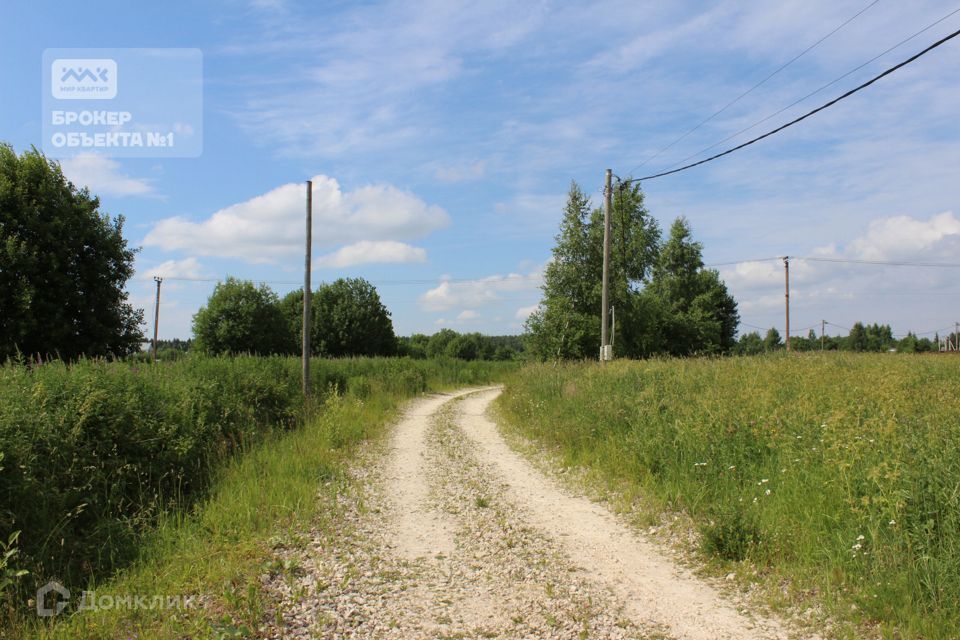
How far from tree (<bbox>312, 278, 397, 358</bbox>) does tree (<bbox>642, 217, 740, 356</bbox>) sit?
31760 mm

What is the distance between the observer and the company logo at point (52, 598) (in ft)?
13.9

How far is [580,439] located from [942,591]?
6627mm

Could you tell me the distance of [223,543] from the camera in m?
5.63

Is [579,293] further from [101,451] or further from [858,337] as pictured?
[858,337]

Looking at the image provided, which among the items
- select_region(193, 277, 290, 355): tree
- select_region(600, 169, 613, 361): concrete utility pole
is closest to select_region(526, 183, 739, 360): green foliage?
select_region(600, 169, 613, 361): concrete utility pole

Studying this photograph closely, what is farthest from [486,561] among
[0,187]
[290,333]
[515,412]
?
[290,333]

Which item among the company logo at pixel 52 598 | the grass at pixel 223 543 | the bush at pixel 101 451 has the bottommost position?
the company logo at pixel 52 598

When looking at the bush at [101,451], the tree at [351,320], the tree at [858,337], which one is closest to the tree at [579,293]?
the bush at [101,451]

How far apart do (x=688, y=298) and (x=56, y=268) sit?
164ft

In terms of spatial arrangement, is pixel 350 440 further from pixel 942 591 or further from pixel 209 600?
pixel 942 591

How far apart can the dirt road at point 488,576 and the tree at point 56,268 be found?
44.4ft

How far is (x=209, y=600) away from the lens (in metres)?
4.33

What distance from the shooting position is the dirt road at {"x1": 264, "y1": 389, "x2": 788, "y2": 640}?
4066mm

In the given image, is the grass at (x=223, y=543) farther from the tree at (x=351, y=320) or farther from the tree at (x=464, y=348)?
the tree at (x=464, y=348)
